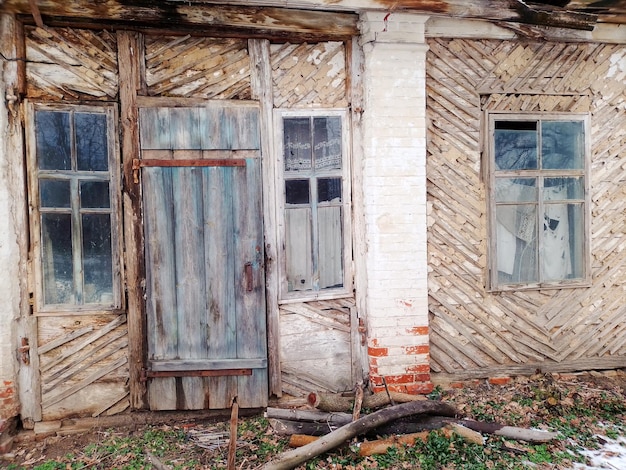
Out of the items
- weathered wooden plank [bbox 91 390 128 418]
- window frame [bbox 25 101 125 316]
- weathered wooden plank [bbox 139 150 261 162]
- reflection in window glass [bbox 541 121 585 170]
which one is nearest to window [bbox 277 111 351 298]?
weathered wooden plank [bbox 139 150 261 162]

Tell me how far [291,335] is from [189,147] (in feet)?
6.49

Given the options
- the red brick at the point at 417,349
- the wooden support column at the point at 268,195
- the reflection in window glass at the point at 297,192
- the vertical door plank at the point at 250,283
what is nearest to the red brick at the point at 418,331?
the red brick at the point at 417,349

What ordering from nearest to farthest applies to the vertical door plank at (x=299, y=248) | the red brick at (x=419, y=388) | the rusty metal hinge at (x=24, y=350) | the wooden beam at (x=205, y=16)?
the wooden beam at (x=205, y=16)
the rusty metal hinge at (x=24, y=350)
the red brick at (x=419, y=388)
the vertical door plank at (x=299, y=248)

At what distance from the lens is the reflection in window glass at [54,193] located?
3777 millimetres

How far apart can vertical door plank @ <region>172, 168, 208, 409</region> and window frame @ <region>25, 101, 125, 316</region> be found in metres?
0.54

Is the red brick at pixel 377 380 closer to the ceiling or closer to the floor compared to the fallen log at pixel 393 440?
closer to the ceiling

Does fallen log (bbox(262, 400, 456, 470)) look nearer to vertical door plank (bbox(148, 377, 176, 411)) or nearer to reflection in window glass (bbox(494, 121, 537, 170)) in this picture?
vertical door plank (bbox(148, 377, 176, 411))

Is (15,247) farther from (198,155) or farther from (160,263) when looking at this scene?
(198,155)

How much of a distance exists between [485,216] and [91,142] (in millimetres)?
3833

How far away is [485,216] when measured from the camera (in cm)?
433

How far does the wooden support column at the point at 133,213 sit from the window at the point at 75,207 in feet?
0.48

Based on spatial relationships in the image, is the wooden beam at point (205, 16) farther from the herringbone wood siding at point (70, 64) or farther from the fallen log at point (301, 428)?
the fallen log at point (301, 428)

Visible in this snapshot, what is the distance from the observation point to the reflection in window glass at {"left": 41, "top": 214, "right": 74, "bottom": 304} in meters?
3.80

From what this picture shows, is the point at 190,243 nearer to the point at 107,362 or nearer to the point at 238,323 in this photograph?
the point at 238,323
